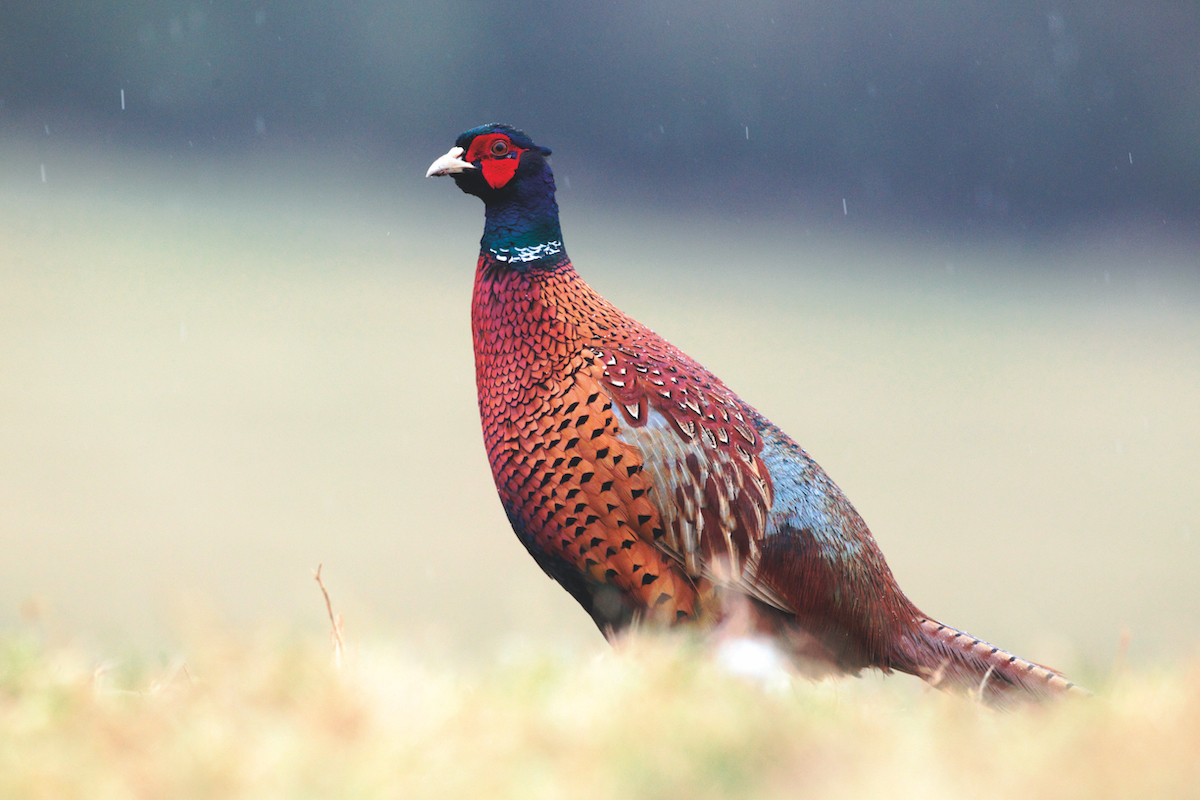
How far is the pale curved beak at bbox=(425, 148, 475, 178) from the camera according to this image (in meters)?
3.51

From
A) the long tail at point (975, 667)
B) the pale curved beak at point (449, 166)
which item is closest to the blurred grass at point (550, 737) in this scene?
the long tail at point (975, 667)

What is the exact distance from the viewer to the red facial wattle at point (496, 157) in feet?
11.6

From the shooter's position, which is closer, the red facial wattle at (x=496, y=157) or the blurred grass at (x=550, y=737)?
the blurred grass at (x=550, y=737)

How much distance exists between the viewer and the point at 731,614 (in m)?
3.19

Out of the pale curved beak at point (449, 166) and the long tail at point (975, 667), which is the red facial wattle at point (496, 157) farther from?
the long tail at point (975, 667)

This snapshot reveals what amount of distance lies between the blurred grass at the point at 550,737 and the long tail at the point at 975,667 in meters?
0.72

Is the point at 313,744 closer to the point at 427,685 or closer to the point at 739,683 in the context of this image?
the point at 427,685

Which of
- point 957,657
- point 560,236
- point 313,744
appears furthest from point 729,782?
point 560,236

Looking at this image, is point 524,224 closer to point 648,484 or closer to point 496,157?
point 496,157

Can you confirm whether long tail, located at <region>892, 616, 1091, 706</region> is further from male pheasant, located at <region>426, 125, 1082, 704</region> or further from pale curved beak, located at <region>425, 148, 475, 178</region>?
pale curved beak, located at <region>425, 148, 475, 178</region>

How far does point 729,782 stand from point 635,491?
5.02 feet

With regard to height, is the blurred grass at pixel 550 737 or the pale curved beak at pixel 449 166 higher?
the pale curved beak at pixel 449 166

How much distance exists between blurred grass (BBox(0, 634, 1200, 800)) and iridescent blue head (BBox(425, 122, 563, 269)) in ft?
5.42

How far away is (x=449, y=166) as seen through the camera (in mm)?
3518
